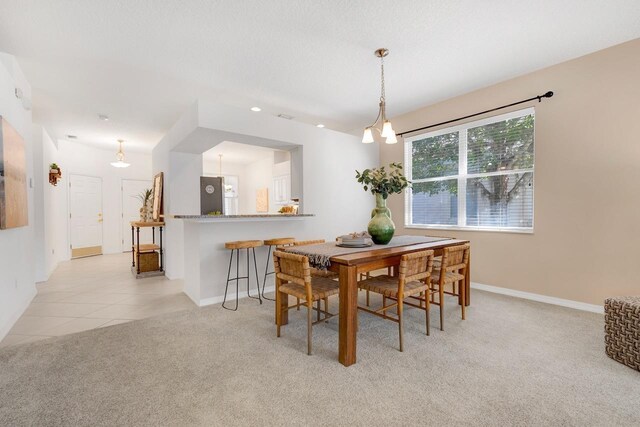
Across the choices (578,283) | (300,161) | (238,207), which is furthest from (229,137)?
(238,207)

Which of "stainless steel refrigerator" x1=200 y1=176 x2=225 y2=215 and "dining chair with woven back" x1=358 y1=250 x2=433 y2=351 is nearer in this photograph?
"dining chair with woven back" x1=358 y1=250 x2=433 y2=351

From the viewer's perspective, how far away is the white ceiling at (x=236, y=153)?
677 centimetres

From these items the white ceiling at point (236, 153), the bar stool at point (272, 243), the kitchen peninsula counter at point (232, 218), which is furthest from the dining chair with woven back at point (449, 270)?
the white ceiling at point (236, 153)

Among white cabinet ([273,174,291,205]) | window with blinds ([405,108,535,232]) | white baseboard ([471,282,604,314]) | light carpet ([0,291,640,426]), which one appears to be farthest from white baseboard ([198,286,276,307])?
white cabinet ([273,174,291,205])

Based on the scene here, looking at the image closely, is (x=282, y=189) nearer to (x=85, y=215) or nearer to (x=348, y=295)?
(x=85, y=215)

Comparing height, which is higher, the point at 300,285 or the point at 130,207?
the point at 130,207

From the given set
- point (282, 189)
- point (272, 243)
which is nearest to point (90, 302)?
point (272, 243)

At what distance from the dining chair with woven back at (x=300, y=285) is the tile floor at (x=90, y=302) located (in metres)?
1.50

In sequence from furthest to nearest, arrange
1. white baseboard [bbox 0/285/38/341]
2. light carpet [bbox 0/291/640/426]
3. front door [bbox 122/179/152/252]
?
front door [bbox 122/179/152/252] → white baseboard [bbox 0/285/38/341] → light carpet [bbox 0/291/640/426]

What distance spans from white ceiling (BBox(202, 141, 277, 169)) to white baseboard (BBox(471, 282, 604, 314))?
4993mm

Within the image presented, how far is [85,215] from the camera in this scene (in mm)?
7184

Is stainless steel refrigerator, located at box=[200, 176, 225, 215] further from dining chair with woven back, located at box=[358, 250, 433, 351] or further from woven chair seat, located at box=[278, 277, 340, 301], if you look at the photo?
dining chair with woven back, located at box=[358, 250, 433, 351]

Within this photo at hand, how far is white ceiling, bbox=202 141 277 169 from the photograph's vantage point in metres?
6.77

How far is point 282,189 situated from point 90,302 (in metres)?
4.41
